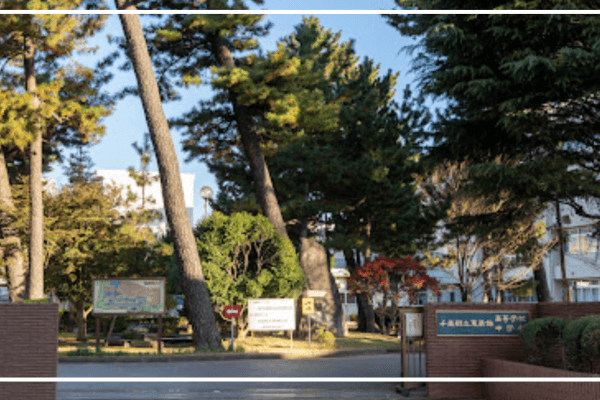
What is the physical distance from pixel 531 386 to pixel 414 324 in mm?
3147

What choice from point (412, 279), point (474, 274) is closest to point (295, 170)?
point (412, 279)

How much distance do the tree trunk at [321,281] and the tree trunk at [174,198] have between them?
5928 millimetres

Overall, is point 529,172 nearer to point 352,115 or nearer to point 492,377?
point 492,377

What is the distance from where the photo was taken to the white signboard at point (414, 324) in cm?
1295

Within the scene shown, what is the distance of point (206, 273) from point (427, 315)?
509 inches

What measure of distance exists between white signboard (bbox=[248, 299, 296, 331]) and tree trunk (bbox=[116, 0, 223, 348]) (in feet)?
4.23

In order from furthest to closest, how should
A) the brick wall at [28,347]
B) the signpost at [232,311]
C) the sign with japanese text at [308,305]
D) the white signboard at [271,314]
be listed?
1. the sign with japanese text at [308,305]
2. the signpost at [232,311]
3. the white signboard at [271,314]
4. the brick wall at [28,347]

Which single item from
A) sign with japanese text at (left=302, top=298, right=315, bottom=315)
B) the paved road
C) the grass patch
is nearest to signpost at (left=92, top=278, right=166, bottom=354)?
the grass patch

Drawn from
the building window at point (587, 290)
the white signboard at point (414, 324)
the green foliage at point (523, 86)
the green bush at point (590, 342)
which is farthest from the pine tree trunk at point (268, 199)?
the building window at point (587, 290)

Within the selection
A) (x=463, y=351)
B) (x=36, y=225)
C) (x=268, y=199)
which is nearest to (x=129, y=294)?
(x=36, y=225)

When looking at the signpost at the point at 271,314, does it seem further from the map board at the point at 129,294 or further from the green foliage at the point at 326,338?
the map board at the point at 129,294

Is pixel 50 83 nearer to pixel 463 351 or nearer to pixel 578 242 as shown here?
pixel 463 351

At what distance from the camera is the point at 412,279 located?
29.7m

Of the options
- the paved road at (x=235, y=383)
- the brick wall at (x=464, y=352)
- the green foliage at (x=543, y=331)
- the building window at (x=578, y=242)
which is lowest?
the paved road at (x=235, y=383)
